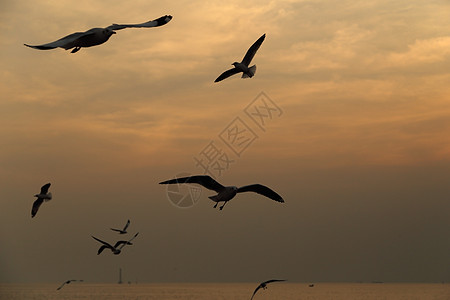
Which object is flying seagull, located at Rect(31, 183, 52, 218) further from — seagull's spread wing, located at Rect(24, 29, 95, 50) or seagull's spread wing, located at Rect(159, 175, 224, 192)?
seagull's spread wing, located at Rect(24, 29, 95, 50)

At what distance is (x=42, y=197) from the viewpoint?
1737 inches

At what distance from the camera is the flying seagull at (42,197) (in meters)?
44.1

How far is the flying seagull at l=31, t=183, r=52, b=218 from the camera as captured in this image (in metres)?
44.1

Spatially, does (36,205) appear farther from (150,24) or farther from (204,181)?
(150,24)

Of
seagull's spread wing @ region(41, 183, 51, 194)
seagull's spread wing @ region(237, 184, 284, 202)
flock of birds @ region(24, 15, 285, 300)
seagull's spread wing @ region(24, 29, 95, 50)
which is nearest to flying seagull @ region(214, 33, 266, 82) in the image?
flock of birds @ region(24, 15, 285, 300)

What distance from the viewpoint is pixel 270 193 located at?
33000 millimetres

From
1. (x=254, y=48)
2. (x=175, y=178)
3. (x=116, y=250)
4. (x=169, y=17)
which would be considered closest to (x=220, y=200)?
(x=175, y=178)

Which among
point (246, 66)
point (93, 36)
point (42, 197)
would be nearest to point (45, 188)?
point (42, 197)

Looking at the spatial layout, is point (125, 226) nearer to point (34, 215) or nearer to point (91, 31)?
point (34, 215)

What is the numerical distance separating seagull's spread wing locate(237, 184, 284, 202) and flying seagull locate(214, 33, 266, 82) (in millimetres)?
9135

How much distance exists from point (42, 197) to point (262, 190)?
16.8 metres

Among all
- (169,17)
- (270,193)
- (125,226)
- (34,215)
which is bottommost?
(125,226)

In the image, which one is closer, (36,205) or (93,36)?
(93,36)

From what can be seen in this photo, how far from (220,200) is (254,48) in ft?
37.8
